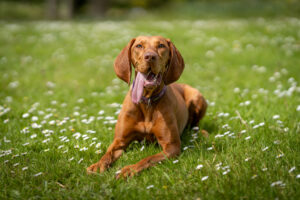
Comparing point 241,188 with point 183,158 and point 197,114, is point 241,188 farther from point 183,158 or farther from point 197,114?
point 197,114

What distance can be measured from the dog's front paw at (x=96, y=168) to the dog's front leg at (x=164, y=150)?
0.67 ft

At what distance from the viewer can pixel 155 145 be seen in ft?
10.7

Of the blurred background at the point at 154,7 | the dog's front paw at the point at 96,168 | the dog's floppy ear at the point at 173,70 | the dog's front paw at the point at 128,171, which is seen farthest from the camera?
the blurred background at the point at 154,7

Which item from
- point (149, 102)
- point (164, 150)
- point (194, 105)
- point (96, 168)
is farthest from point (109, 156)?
point (194, 105)

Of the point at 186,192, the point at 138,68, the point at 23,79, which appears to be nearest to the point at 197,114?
the point at 138,68

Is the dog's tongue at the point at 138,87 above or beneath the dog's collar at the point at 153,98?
above

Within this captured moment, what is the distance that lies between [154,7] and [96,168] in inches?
935

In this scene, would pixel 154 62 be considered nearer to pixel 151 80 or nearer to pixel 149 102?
pixel 151 80

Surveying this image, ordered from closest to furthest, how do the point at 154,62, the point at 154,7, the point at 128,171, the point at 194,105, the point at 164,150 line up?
the point at 128,171 < the point at 154,62 < the point at 164,150 < the point at 194,105 < the point at 154,7

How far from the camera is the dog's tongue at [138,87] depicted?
275 centimetres

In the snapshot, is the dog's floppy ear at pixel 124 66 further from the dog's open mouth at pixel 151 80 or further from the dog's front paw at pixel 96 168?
the dog's front paw at pixel 96 168

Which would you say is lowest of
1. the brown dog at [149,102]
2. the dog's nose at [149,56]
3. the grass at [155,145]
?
the grass at [155,145]

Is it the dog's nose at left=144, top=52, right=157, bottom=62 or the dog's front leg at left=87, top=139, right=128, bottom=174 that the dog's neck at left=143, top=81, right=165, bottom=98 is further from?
the dog's front leg at left=87, top=139, right=128, bottom=174

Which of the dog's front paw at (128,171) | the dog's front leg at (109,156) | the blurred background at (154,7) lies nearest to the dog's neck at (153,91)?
the dog's front leg at (109,156)
